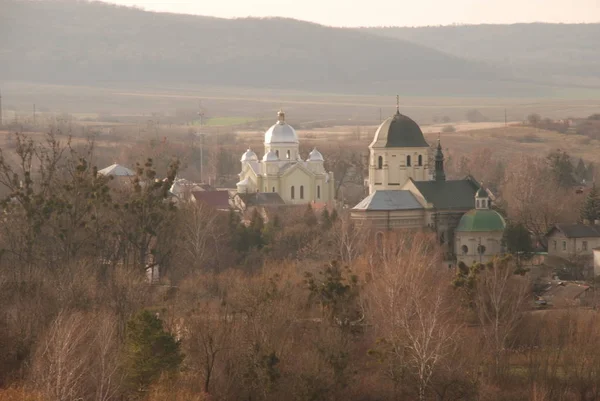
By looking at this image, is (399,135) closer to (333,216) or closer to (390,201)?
(390,201)

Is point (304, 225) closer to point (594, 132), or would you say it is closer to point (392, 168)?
point (392, 168)

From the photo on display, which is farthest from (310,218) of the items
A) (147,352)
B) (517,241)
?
(147,352)

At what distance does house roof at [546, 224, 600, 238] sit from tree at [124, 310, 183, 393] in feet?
103

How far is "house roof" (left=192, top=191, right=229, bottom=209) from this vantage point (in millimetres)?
85000

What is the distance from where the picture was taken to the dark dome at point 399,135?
250 ft

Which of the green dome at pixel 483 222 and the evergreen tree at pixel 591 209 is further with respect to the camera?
the evergreen tree at pixel 591 209

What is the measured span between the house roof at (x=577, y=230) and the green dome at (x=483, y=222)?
2.76 meters

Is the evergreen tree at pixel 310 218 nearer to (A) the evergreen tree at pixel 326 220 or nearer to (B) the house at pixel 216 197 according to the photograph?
(A) the evergreen tree at pixel 326 220

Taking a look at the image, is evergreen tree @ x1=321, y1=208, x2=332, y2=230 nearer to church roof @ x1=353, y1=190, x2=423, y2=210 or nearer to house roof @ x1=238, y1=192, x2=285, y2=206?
church roof @ x1=353, y1=190, x2=423, y2=210

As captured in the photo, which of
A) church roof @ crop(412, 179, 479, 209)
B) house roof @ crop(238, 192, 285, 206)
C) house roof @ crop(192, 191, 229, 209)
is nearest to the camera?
church roof @ crop(412, 179, 479, 209)

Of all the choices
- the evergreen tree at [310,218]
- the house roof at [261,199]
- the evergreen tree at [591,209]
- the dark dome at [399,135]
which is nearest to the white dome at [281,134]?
the house roof at [261,199]

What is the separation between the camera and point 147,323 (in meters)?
41.1

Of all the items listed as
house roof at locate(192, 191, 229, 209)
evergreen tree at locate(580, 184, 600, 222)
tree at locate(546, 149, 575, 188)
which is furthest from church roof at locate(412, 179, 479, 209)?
tree at locate(546, 149, 575, 188)

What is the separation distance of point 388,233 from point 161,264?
12.7 m
